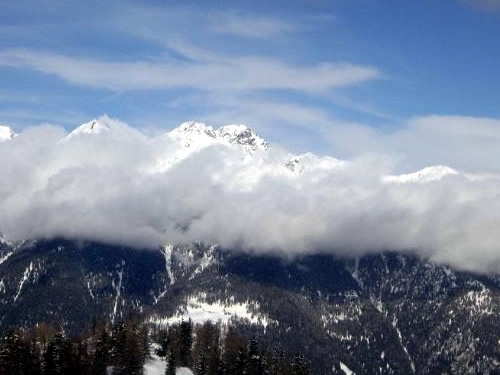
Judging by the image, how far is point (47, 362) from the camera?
654ft

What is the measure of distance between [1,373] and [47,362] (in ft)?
41.9

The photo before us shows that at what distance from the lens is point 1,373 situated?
656 feet
